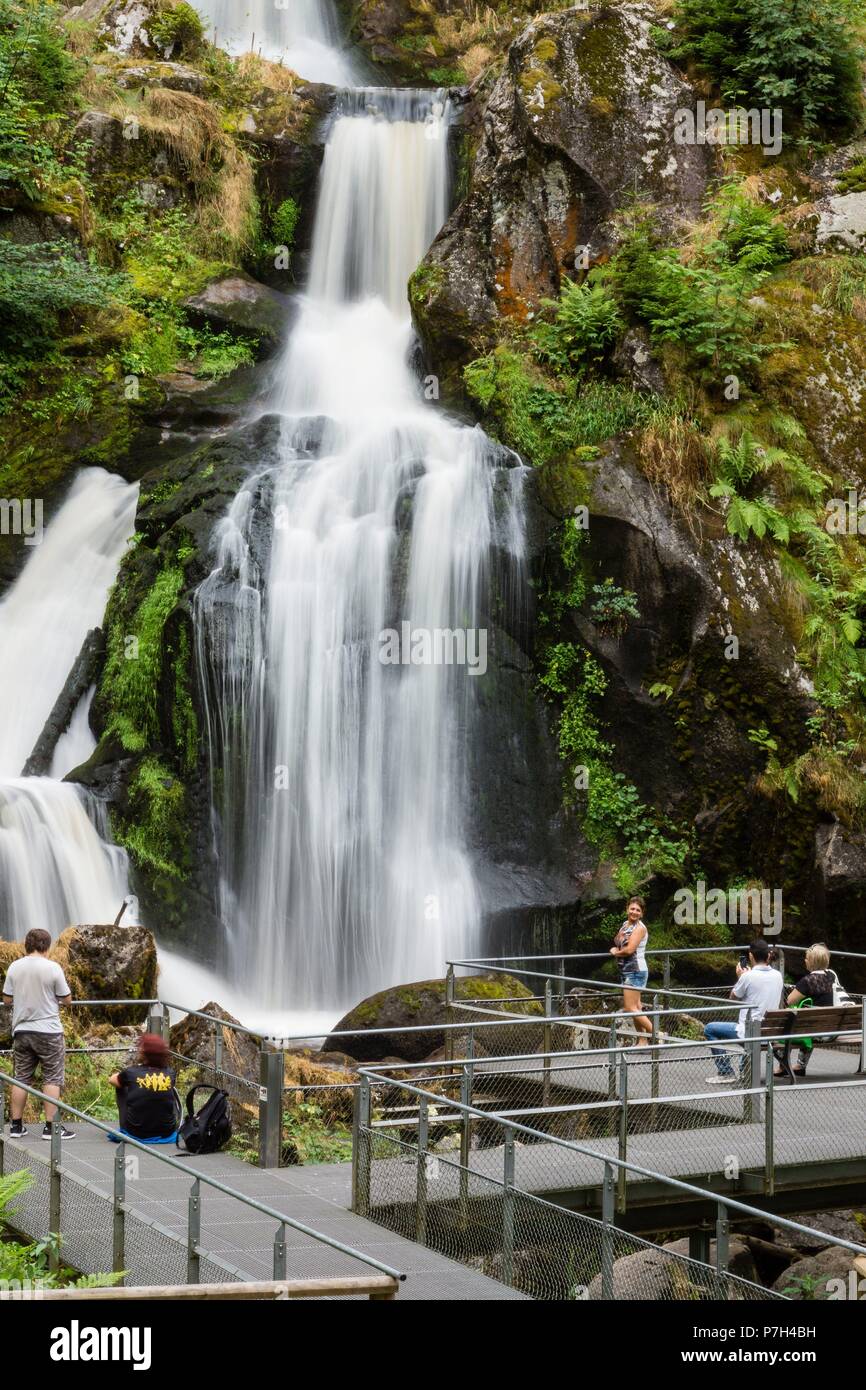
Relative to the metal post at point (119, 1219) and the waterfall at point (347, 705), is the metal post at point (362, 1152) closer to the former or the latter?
the metal post at point (119, 1219)

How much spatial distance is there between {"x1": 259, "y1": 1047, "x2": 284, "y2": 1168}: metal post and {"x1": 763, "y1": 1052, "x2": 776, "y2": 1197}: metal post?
362cm

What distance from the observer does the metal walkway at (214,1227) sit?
7906 mm

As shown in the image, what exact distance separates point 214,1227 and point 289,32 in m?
32.4

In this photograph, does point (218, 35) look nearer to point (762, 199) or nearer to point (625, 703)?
point (762, 199)

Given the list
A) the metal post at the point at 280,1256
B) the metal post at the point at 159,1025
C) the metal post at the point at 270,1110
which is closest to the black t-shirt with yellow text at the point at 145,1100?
the metal post at the point at 270,1110

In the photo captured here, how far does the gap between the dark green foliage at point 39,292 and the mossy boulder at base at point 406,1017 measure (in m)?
14.5

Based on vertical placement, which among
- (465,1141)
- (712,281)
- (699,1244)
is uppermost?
(712,281)

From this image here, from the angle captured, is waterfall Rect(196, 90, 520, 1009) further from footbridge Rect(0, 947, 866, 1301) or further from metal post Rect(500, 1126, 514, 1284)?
metal post Rect(500, 1126, 514, 1284)

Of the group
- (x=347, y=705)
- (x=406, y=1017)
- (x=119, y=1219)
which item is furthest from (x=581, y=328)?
(x=119, y=1219)

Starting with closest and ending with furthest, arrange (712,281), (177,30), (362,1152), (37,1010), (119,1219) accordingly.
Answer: (119,1219) < (362,1152) < (37,1010) < (712,281) < (177,30)

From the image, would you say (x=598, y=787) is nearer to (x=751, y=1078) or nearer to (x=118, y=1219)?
(x=751, y=1078)

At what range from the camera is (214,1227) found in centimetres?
883

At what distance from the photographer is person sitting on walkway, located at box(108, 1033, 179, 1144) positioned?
409 inches
